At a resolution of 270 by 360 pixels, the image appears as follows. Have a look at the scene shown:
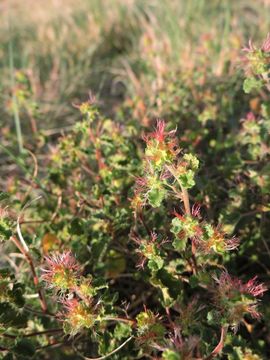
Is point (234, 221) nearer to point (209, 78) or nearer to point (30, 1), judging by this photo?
point (209, 78)

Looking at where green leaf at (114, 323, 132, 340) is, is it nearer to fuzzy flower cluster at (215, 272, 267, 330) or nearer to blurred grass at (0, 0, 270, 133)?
fuzzy flower cluster at (215, 272, 267, 330)

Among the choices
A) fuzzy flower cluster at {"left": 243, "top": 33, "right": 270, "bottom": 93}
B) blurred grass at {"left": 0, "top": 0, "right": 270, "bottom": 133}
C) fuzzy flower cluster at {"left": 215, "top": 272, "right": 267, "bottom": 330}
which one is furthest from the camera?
blurred grass at {"left": 0, "top": 0, "right": 270, "bottom": 133}

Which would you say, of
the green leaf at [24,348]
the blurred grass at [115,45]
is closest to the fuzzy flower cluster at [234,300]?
the green leaf at [24,348]

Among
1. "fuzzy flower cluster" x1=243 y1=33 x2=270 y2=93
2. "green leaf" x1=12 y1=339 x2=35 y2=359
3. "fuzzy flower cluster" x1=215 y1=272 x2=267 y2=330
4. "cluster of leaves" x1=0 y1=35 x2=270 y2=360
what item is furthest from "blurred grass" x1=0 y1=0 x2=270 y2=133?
"fuzzy flower cluster" x1=215 y1=272 x2=267 y2=330

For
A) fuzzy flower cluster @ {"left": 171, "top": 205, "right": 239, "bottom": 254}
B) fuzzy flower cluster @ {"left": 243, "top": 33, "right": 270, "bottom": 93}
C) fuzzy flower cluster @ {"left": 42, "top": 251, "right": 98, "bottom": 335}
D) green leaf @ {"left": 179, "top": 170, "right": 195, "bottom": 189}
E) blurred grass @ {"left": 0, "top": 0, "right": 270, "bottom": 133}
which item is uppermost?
fuzzy flower cluster @ {"left": 243, "top": 33, "right": 270, "bottom": 93}

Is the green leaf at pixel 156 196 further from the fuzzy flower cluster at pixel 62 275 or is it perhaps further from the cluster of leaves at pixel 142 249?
the fuzzy flower cluster at pixel 62 275

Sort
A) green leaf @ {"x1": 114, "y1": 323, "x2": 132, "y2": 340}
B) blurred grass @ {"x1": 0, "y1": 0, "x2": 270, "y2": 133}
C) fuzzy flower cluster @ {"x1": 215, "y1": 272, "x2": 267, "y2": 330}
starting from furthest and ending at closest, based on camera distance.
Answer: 1. blurred grass @ {"x1": 0, "y1": 0, "x2": 270, "y2": 133}
2. green leaf @ {"x1": 114, "y1": 323, "x2": 132, "y2": 340}
3. fuzzy flower cluster @ {"x1": 215, "y1": 272, "x2": 267, "y2": 330}

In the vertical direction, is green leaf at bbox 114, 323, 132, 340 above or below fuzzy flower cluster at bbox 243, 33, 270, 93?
below
